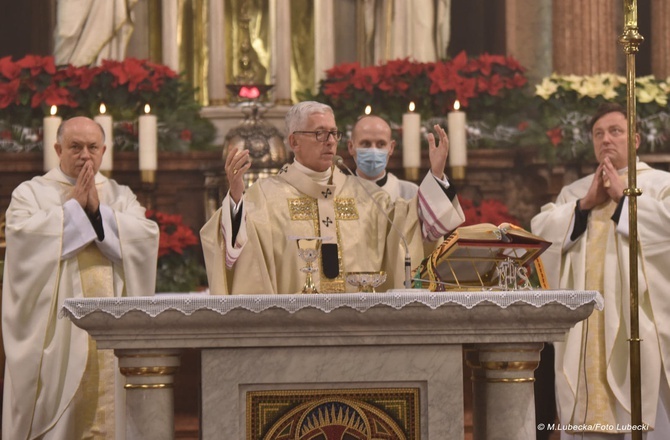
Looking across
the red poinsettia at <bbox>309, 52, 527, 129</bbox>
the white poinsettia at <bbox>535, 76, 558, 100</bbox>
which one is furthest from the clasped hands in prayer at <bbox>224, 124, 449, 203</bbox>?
the red poinsettia at <bbox>309, 52, 527, 129</bbox>

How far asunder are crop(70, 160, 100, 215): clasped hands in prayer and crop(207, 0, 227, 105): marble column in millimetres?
3004

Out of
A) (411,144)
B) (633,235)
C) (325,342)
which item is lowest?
(325,342)

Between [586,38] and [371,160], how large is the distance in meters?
2.83

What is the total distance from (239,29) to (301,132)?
401cm

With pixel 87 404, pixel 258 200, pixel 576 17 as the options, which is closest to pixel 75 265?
pixel 87 404

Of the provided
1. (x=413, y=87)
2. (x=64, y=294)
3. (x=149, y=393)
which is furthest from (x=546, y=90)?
(x=149, y=393)

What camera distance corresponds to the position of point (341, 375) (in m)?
4.68

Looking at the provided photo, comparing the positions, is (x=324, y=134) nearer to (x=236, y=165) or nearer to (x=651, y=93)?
(x=236, y=165)

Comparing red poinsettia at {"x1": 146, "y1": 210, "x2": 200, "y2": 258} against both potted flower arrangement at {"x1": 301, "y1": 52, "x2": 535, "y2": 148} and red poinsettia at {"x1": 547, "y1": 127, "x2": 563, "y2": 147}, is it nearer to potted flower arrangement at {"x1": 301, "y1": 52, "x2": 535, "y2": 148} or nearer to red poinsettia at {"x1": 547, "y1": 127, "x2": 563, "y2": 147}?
potted flower arrangement at {"x1": 301, "y1": 52, "x2": 535, "y2": 148}

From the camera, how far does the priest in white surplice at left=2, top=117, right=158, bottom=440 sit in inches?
247

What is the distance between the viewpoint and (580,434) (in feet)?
21.0

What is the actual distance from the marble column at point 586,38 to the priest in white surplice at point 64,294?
3.81 m

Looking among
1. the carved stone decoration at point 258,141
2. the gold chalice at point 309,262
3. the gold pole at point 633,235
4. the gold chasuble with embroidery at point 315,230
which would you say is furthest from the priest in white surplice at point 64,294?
the gold pole at point 633,235

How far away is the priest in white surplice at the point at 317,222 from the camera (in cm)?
547
